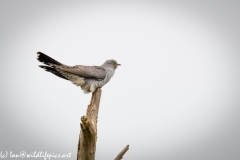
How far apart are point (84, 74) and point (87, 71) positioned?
14 centimetres

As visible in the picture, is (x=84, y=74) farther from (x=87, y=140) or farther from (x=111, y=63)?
(x=87, y=140)

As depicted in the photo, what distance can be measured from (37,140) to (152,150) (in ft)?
198

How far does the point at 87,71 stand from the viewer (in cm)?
1100

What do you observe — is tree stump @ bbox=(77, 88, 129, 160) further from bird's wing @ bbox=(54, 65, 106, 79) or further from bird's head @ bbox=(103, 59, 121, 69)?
bird's head @ bbox=(103, 59, 121, 69)

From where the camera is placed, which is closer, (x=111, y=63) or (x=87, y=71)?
(x=87, y=71)

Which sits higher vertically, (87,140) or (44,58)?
(44,58)

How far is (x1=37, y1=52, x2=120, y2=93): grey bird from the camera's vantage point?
10.1m

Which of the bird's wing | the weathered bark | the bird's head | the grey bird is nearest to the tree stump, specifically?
the weathered bark

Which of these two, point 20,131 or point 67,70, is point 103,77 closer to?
point 67,70

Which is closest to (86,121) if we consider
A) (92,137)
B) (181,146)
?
(92,137)

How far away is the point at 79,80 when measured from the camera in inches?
→ 433

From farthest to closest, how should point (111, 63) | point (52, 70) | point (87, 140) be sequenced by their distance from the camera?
point (111, 63), point (52, 70), point (87, 140)

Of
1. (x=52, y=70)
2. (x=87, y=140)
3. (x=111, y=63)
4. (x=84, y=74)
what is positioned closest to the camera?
(x=87, y=140)

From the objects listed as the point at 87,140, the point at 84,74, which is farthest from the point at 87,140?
the point at 84,74
